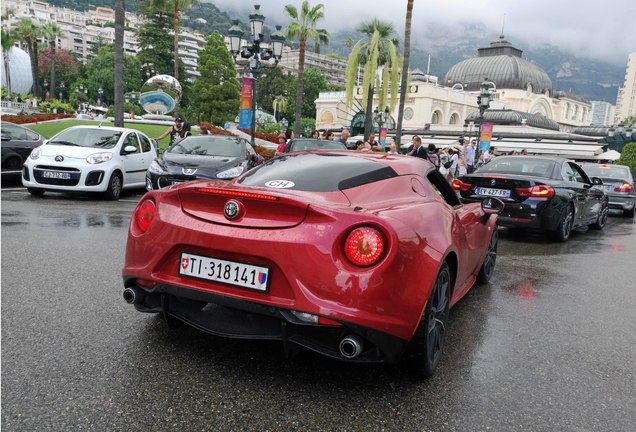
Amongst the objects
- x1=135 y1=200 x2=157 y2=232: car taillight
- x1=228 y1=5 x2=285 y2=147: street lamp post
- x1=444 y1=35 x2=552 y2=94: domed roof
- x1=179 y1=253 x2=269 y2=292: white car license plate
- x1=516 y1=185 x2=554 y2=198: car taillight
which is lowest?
x1=179 y1=253 x2=269 y2=292: white car license plate

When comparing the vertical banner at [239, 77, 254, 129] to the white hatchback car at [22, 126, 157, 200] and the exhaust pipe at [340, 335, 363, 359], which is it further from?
the exhaust pipe at [340, 335, 363, 359]

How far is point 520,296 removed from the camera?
5.20 m

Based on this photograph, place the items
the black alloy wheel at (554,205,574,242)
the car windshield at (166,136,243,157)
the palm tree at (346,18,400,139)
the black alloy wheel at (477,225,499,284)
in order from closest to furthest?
the black alloy wheel at (477,225,499,284) < the black alloy wheel at (554,205,574,242) < the car windshield at (166,136,243,157) < the palm tree at (346,18,400,139)

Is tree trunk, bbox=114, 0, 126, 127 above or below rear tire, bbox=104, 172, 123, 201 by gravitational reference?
above

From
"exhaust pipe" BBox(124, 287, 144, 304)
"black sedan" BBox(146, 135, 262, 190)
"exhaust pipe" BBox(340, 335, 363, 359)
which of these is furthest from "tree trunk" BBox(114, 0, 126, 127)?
"exhaust pipe" BBox(340, 335, 363, 359)

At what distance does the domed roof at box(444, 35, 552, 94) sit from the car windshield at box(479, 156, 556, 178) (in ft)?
316

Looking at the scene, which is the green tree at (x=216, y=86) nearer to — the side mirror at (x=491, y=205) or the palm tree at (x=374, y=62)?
the palm tree at (x=374, y=62)

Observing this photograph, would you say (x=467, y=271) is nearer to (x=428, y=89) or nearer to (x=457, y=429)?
(x=457, y=429)

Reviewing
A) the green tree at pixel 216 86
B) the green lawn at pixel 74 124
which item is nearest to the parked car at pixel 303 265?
the green lawn at pixel 74 124

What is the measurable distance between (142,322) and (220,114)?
59881mm

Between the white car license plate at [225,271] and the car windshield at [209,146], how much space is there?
835 cm

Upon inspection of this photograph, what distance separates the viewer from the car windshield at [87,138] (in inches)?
425

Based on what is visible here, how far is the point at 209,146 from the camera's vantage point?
1130 centimetres

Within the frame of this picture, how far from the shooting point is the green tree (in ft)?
200
